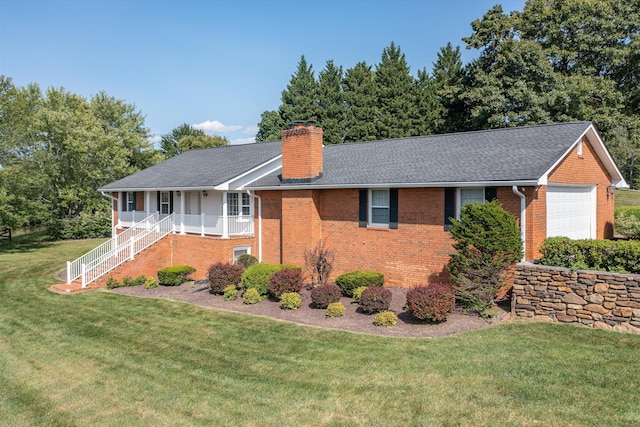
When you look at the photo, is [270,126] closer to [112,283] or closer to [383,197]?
[112,283]

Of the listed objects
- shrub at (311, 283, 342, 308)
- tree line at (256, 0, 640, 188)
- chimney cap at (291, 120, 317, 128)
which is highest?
tree line at (256, 0, 640, 188)

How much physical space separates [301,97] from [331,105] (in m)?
3.59

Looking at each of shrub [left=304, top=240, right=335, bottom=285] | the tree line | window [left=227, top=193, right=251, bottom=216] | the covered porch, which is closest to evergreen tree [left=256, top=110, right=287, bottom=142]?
the tree line

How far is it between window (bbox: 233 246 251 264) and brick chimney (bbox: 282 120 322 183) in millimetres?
3734

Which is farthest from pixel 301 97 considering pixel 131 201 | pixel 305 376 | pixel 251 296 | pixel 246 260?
pixel 305 376

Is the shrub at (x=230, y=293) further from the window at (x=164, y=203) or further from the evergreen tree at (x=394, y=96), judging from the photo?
the evergreen tree at (x=394, y=96)

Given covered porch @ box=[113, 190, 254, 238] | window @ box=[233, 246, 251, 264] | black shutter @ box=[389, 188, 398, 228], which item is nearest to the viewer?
black shutter @ box=[389, 188, 398, 228]

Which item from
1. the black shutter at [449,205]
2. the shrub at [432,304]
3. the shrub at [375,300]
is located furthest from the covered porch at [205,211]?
the shrub at [432,304]

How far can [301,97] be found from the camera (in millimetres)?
46281

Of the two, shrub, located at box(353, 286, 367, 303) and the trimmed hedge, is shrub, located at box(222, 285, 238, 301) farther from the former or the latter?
the trimmed hedge

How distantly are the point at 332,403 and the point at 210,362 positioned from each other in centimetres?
321

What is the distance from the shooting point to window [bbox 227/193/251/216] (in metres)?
20.2

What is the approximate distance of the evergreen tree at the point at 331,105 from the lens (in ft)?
145

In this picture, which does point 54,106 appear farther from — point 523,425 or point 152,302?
point 523,425
